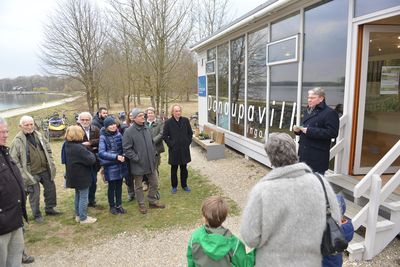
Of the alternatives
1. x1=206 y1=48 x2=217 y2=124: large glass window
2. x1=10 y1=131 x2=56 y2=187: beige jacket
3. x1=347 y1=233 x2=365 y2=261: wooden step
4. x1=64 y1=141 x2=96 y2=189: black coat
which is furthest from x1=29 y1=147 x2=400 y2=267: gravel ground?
x1=206 y1=48 x2=217 y2=124: large glass window

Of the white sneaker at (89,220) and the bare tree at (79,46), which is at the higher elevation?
the bare tree at (79,46)

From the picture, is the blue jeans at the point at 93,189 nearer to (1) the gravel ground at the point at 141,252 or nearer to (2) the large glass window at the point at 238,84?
(1) the gravel ground at the point at 141,252

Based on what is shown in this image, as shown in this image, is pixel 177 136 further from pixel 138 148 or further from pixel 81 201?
pixel 81 201

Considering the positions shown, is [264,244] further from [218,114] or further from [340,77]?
[218,114]

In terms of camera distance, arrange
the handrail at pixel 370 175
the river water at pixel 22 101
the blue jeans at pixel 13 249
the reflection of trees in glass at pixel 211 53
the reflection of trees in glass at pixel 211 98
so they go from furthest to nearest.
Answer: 1. the river water at pixel 22 101
2. the reflection of trees in glass at pixel 211 98
3. the reflection of trees in glass at pixel 211 53
4. the handrail at pixel 370 175
5. the blue jeans at pixel 13 249

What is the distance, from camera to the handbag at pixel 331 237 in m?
1.75

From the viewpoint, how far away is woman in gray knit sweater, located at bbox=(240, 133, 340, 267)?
1.69 m

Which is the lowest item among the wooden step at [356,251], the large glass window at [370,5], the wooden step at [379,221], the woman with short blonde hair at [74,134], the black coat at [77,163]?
the wooden step at [356,251]

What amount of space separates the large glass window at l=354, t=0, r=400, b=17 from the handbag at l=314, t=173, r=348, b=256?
298cm

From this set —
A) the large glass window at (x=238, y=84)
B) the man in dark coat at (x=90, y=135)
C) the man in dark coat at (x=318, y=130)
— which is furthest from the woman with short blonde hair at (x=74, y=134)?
the large glass window at (x=238, y=84)

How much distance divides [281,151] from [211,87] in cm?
886

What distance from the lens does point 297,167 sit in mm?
1736

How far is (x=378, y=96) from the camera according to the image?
17.3ft

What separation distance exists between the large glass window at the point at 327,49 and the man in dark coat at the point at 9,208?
4.19 meters
